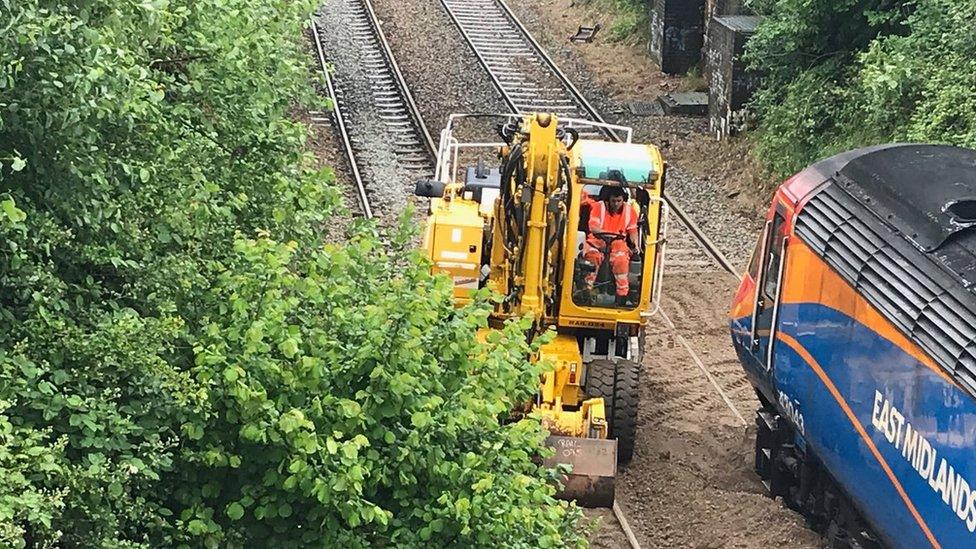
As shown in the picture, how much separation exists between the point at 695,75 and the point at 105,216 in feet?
72.0

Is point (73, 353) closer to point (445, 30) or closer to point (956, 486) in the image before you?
point (956, 486)

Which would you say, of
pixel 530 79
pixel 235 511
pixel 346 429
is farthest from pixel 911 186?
pixel 530 79

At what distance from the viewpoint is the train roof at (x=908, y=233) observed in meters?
8.79

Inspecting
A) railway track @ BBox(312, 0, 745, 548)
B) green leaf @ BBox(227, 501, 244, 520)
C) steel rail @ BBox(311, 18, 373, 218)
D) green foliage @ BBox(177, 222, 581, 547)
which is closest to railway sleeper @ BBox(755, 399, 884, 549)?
railway track @ BBox(312, 0, 745, 548)

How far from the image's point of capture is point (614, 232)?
1196 cm

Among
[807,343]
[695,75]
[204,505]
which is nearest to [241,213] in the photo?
[204,505]

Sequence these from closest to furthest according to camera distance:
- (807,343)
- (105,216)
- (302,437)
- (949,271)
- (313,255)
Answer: (302,437), (105,216), (313,255), (949,271), (807,343)

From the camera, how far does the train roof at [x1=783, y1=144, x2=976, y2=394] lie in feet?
28.8

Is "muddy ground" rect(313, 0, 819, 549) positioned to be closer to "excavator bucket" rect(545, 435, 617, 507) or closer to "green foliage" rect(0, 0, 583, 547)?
"excavator bucket" rect(545, 435, 617, 507)

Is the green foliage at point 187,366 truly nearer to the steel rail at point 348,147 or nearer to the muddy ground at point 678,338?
the muddy ground at point 678,338

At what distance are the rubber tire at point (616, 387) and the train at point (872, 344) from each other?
115cm

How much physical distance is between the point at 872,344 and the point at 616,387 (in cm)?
308

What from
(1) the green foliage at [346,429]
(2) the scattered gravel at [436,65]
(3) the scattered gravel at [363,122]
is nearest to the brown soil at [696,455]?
(1) the green foliage at [346,429]

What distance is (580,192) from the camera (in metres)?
11.8
